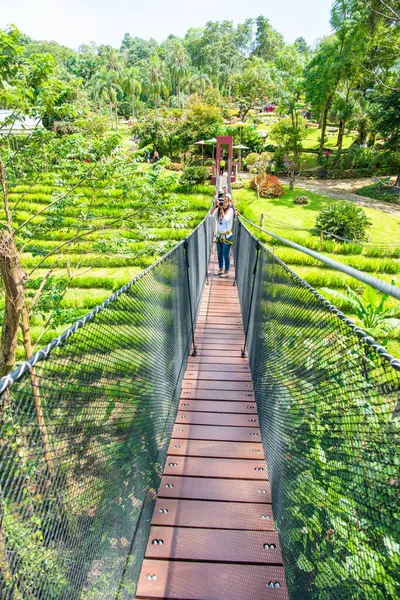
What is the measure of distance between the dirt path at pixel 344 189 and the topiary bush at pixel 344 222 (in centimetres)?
410

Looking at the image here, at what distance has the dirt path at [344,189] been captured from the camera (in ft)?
60.7

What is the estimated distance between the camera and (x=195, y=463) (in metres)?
2.14

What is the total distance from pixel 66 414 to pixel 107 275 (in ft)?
38.0

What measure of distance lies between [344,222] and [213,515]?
578 inches

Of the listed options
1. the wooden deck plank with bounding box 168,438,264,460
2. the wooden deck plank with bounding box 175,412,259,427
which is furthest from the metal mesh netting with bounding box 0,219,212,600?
the wooden deck plank with bounding box 175,412,259,427

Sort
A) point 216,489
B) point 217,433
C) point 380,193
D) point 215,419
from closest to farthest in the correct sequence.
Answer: point 216,489 → point 217,433 → point 215,419 → point 380,193

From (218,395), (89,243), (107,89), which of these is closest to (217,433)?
(218,395)

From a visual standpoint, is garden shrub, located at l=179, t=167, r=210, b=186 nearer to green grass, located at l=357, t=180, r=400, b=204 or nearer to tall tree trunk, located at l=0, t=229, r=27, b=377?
green grass, located at l=357, t=180, r=400, b=204

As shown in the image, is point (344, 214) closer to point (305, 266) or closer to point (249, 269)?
point (305, 266)

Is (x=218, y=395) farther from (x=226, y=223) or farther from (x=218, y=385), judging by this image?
(x=226, y=223)

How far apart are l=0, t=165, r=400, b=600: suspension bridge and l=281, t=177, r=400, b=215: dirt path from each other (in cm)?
1903

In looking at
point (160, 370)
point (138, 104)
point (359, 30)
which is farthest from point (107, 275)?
point (138, 104)

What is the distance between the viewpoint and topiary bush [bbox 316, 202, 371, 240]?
14.4 m

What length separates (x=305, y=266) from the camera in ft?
40.0
